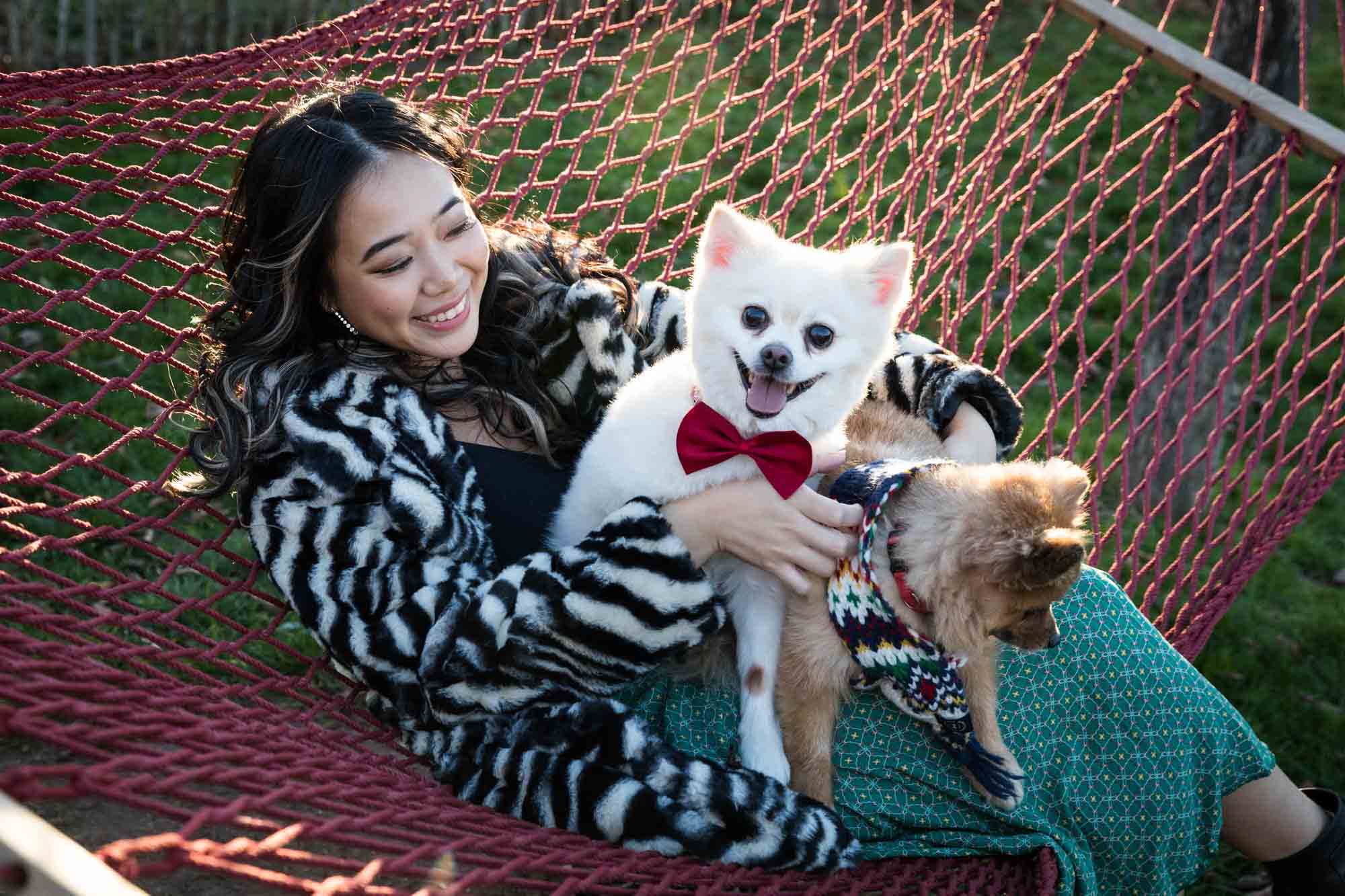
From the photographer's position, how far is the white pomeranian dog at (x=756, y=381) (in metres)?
1.78

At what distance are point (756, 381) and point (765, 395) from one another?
0.09ft

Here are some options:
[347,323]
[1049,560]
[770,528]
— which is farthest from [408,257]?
[1049,560]

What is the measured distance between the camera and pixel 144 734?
142 cm

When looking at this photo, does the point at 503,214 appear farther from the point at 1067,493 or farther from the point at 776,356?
the point at 1067,493

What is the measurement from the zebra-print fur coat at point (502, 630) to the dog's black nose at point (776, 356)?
0.95ft

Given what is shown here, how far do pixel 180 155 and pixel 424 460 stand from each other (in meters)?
3.96

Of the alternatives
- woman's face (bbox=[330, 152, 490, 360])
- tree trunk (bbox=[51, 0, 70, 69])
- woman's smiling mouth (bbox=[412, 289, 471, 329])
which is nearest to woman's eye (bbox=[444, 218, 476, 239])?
woman's face (bbox=[330, 152, 490, 360])

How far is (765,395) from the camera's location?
1777mm

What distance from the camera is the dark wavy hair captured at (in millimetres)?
1809

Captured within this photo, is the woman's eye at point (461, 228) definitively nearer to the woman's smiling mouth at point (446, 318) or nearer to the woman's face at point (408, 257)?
the woman's face at point (408, 257)

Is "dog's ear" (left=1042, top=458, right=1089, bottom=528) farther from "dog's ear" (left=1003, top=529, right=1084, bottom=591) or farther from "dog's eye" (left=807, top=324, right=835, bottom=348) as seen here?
"dog's eye" (left=807, top=324, right=835, bottom=348)

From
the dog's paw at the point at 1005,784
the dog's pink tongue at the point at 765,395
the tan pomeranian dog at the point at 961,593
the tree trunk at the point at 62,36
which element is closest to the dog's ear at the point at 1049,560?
the tan pomeranian dog at the point at 961,593

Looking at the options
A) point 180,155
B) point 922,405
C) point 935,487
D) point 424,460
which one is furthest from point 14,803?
point 180,155

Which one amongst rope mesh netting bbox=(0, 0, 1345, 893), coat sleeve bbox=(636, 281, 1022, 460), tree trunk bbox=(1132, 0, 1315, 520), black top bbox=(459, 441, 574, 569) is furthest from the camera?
tree trunk bbox=(1132, 0, 1315, 520)
